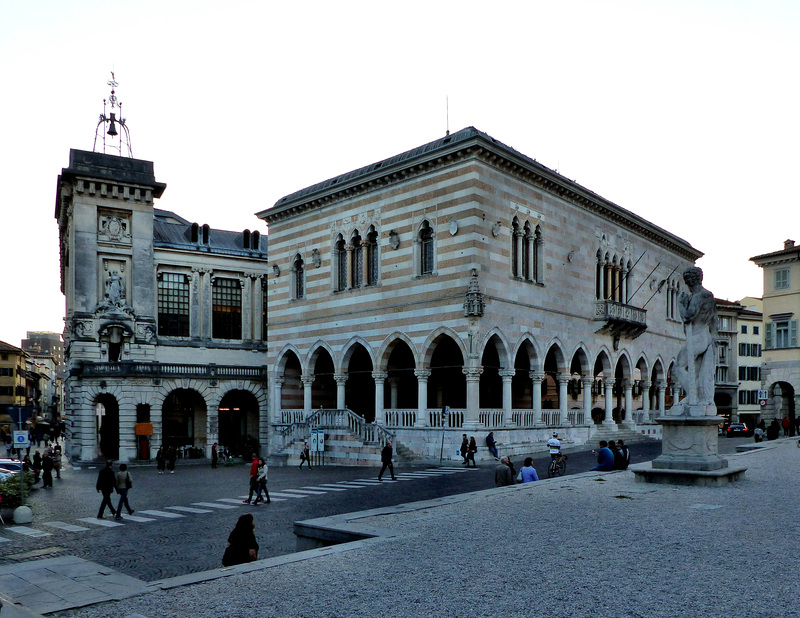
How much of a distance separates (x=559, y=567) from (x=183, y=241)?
47.0 meters

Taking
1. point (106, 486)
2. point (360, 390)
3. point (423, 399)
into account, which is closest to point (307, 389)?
point (360, 390)

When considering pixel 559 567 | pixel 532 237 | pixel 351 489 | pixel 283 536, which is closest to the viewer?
pixel 559 567

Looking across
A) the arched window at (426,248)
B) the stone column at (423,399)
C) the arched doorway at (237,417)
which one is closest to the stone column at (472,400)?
the stone column at (423,399)

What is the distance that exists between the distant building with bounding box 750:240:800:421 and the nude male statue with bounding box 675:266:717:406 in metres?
35.7

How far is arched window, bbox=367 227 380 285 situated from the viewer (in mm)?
37719

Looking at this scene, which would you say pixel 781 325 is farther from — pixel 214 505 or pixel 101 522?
pixel 101 522

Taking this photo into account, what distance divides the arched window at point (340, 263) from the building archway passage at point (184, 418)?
14.8 m

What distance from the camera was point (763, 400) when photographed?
134 feet

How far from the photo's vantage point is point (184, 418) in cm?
4888

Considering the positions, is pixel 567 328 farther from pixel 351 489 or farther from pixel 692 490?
pixel 692 490

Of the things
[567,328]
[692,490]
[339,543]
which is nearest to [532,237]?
[567,328]

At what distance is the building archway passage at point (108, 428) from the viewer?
A: 4481 centimetres

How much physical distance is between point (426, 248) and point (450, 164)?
4221mm

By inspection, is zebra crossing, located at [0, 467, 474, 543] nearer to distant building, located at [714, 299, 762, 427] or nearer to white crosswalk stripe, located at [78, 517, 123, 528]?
white crosswalk stripe, located at [78, 517, 123, 528]
